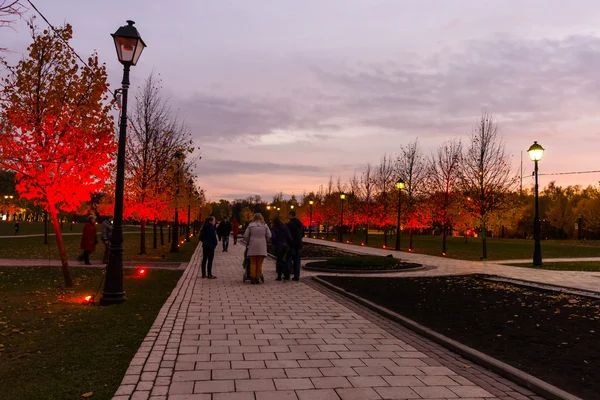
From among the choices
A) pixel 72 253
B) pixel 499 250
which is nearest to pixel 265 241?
pixel 72 253

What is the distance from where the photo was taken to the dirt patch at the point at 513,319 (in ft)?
16.5

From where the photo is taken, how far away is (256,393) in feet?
13.5

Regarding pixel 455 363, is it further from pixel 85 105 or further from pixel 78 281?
pixel 78 281

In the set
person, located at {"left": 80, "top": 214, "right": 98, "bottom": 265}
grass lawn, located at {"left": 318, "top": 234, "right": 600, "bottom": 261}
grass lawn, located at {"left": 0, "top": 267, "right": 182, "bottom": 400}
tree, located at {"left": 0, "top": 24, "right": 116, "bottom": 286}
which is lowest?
grass lawn, located at {"left": 318, "top": 234, "right": 600, "bottom": 261}

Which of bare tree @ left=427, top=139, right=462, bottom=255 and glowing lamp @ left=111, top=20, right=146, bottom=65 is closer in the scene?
glowing lamp @ left=111, top=20, right=146, bottom=65

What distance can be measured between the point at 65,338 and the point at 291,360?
324 centimetres

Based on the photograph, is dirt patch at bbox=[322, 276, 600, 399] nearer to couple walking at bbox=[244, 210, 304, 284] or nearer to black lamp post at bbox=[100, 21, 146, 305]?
couple walking at bbox=[244, 210, 304, 284]

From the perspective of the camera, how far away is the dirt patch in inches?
198

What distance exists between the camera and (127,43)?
8.91 meters

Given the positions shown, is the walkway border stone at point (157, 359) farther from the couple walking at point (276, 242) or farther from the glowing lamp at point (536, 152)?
the glowing lamp at point (536, 152)

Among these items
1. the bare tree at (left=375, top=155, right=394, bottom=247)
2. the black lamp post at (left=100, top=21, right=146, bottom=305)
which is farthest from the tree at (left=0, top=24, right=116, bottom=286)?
the bare tree at (left=375, top=155, right=394, bottom=247)

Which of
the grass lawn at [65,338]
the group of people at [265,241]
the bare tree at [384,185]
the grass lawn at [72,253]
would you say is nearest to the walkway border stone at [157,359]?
the grass lawn at [65,338]

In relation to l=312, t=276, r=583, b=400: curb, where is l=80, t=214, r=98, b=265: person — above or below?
above

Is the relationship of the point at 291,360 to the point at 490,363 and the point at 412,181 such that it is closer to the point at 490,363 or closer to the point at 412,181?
the point at 490,363
